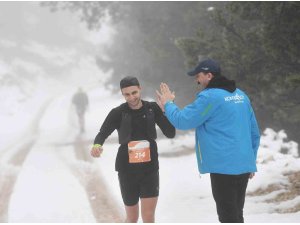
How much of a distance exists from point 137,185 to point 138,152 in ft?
1.25

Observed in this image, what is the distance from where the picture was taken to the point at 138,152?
4590 millimetres

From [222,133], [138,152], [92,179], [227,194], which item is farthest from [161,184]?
[222,133]

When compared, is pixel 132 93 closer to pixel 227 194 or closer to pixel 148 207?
pixel 148 207

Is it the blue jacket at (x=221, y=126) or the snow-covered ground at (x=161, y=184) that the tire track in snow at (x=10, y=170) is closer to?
the snow-covered ground at (x=161, y=184)

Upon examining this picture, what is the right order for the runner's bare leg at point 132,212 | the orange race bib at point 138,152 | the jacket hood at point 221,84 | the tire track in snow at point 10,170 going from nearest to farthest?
the jacket hood at point 221,84 → the orange race bib at point 138,152 → the runner's bare leg at point 132,212 → the tire track in snow at point 10,170

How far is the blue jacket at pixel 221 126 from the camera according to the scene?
3.97 meters

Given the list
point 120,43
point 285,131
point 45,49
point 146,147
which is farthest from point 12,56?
point 146,147

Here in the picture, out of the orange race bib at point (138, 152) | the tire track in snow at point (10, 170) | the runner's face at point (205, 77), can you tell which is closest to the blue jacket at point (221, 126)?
the runner's face at point (205, 77)

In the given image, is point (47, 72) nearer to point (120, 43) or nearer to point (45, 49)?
point (45, 49)

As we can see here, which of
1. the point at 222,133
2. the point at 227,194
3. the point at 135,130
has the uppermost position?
the point at 135,130

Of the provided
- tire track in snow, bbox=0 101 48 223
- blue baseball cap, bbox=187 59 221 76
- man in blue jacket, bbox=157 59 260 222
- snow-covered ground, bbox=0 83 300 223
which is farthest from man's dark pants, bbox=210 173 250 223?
tire track in snow, bbox=0 101 48 223

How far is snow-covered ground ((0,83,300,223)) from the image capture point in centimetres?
742

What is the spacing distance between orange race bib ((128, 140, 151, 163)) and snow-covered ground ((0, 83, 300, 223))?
96.0 inches

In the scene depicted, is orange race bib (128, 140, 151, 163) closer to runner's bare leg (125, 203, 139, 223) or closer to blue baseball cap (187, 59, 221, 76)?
runner's bare leg (125, 203, 139, 223)
